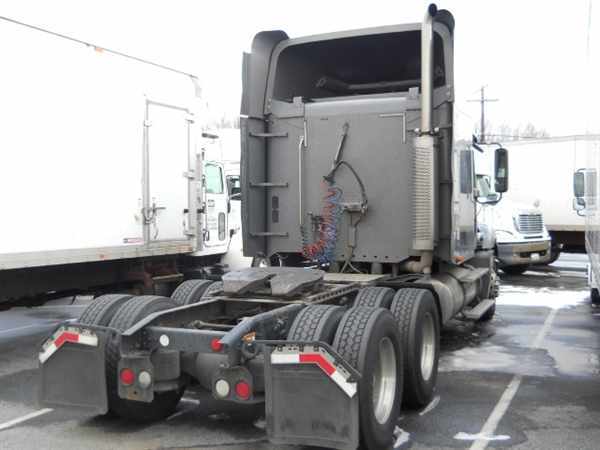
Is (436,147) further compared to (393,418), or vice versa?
(436,147)

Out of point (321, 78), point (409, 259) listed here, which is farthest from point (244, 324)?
point (321, 78)

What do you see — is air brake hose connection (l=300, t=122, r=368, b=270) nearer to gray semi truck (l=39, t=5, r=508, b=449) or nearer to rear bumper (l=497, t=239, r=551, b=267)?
gray semi truck (l=39, t=5, r=508, b=449)

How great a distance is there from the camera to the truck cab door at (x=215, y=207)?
35.1ft

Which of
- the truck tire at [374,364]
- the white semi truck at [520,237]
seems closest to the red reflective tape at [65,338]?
the truck tire at [374,364]

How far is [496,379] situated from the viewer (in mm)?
6785

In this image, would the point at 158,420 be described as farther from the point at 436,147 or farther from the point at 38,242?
the point at 436,147

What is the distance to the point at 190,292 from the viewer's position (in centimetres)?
621

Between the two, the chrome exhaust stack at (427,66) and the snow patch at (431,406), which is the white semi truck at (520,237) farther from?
the snow patch at (431,406)

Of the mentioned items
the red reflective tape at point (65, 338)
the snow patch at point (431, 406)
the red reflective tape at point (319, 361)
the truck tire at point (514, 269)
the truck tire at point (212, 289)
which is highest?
the truck tire at point (212, 289)

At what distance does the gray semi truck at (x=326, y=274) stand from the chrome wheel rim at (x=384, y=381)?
15 millimetres

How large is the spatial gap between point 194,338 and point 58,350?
1.06 metres

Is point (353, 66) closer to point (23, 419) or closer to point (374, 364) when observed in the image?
point (374, 364)

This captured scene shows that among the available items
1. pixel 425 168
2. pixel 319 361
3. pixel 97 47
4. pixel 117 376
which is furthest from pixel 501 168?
pixel 117 376

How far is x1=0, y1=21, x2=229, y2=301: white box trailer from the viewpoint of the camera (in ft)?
23.0
